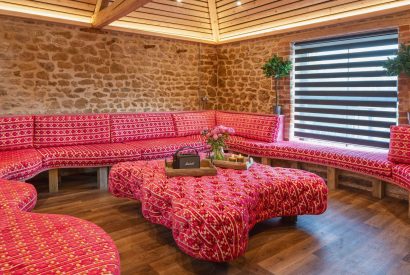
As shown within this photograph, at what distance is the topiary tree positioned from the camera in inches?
159

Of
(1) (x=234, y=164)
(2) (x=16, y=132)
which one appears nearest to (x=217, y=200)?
(1) (x=234, y=164)

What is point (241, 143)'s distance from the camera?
5.42m

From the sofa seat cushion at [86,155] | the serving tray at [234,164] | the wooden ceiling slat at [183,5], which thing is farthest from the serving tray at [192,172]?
the wooden ceiling slat at [183,5]

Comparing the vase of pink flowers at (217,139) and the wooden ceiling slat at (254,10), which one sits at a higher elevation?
the wooden ceiling slat at (254,10)

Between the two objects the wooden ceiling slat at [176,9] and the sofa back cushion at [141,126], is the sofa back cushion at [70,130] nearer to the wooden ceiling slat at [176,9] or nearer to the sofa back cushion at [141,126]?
the sofa back cushion at [141,126]

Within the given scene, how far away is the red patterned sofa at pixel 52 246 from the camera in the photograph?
1.59 meters

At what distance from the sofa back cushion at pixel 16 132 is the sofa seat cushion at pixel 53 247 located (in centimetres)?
244

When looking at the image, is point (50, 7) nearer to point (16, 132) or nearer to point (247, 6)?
point (16, 132)

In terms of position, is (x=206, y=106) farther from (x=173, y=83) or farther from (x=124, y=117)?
(x=124, y=117)

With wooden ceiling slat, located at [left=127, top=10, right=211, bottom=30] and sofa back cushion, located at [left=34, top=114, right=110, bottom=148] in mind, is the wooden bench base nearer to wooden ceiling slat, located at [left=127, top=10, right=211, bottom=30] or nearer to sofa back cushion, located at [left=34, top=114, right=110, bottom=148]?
sofa back cushion, located at [left=34, top=114, right=110, bottom=148]

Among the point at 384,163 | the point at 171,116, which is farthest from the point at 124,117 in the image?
the point at 384,163

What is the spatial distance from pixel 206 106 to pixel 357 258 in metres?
5.02

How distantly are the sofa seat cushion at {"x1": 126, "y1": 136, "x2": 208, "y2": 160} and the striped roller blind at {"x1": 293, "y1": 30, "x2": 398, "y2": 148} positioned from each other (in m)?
1.87

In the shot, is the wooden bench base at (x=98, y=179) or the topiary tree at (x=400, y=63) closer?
the topiary tree at (x=400, y=63)
